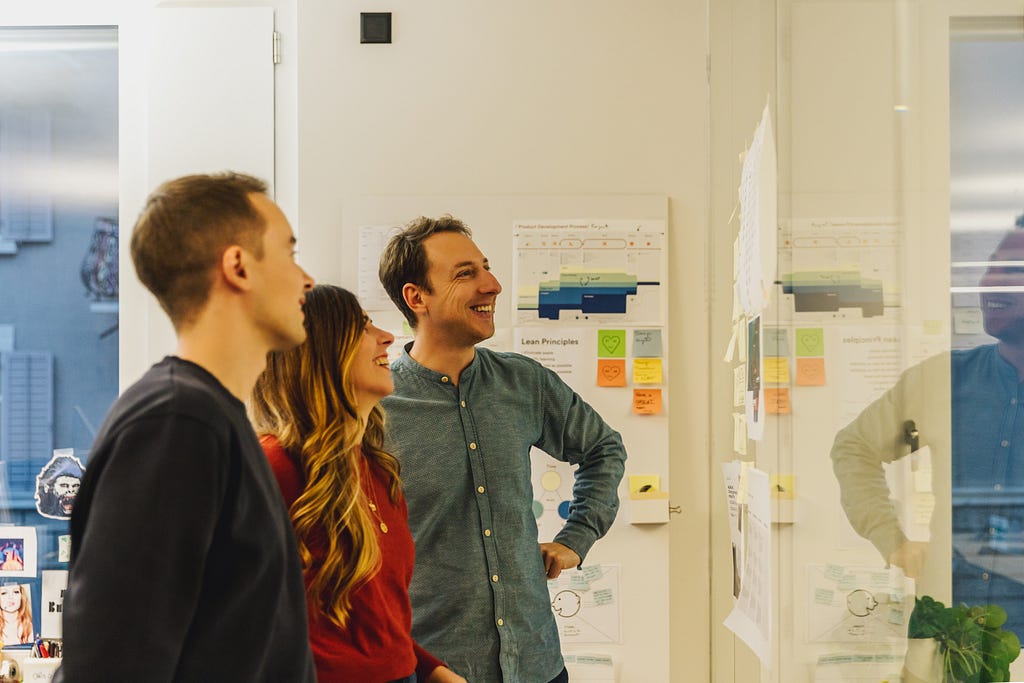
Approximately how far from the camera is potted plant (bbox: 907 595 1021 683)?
2.19 feet

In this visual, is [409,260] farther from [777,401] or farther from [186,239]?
[186,239]

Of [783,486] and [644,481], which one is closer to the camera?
[783,486]

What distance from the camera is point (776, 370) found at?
1.52 meters

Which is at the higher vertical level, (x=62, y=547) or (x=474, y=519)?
(x=474, y=519)

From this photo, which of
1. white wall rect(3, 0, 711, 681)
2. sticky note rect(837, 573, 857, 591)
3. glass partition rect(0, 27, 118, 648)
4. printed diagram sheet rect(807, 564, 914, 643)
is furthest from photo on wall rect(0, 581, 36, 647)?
sticky note rect(837, 573, 857, 591)

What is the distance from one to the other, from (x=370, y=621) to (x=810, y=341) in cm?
71

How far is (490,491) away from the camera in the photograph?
1952 mm

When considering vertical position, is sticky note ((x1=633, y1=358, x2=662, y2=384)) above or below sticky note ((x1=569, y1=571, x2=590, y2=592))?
above

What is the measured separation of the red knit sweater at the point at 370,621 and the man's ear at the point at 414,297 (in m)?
0.59

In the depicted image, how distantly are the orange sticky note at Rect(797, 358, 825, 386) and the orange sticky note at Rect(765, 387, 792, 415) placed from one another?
0.11 m

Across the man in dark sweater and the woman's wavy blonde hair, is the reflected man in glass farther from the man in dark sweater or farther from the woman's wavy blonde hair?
the woman's wavy blonde hair

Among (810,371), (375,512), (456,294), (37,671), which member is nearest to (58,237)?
(37,671)

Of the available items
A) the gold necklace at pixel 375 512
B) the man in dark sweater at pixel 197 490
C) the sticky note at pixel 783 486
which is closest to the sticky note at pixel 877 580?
the sticky note at pixel 783 486

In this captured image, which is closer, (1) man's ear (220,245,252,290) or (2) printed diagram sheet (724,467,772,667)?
(1) man's ear (220,245,252,290)
